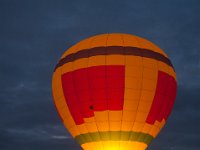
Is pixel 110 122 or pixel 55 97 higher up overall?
pixel 55 97

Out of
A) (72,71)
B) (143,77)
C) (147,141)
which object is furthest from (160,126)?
(72,71)

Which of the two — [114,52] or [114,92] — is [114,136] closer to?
[114,92]

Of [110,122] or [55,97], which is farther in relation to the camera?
[55,97]

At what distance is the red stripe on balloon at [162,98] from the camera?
23984mm

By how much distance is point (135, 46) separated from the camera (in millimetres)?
24141

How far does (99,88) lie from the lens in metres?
23.4

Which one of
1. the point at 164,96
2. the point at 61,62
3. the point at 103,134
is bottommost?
the point at 103,134

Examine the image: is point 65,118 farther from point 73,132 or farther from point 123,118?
point 123,118

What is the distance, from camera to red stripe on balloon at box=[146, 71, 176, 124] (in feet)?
78.7

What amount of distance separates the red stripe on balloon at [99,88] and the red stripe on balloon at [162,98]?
1.52m

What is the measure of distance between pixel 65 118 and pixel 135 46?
14.0 feet

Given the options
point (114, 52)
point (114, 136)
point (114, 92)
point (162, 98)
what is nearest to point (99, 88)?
point (114, 92)

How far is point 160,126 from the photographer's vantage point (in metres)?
24.9

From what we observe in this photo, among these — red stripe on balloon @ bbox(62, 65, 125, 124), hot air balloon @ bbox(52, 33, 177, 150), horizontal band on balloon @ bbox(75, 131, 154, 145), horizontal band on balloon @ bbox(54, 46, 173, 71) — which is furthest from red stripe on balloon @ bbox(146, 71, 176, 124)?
red stripe on balloon @ bbox(62, 65, 125, 124)
